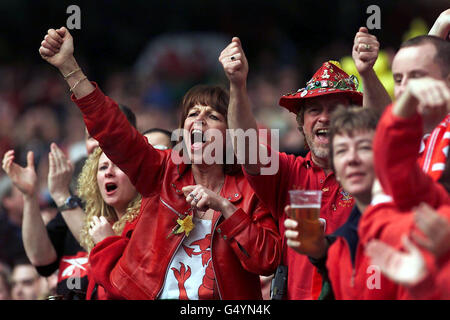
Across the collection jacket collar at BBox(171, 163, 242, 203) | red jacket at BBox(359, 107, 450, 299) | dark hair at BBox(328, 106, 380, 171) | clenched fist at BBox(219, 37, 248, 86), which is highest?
clenched fist at BBox(219, 37, 248, 86)

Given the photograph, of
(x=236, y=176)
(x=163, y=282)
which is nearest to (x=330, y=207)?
(x=236, y=176)

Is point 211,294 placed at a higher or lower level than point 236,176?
lower

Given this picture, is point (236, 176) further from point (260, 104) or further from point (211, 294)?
point (260, 104)

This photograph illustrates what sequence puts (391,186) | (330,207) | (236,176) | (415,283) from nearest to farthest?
1. (415,283)
2. (391,186)
3. (330,207)
4. (236,176)

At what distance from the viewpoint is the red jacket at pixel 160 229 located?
12.1ft

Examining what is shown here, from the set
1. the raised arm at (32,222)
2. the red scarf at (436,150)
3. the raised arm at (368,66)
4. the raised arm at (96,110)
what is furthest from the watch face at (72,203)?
the red scarf at (436,150)

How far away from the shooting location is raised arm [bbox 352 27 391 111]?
3559 mm

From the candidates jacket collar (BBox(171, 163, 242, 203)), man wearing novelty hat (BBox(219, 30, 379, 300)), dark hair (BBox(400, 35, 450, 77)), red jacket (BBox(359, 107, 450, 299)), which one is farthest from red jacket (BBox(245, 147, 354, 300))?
red jacket (BBox(359, 107, 450, 299))

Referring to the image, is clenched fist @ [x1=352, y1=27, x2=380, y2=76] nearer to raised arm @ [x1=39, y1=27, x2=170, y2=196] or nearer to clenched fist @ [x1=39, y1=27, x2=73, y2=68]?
raised arm @ [x1=39, y1=27, x2=170, y2=196]

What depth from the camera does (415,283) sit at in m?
2.43

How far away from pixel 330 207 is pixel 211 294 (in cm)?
74

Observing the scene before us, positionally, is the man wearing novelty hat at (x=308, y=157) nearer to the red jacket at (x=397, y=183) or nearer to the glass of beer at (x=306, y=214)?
the glass of beer at (x=306, y=214)

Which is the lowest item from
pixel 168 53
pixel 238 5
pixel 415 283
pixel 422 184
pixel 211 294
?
pixel 211 294

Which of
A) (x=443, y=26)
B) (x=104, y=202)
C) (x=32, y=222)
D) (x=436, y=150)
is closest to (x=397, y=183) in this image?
(x=436, y=150)
